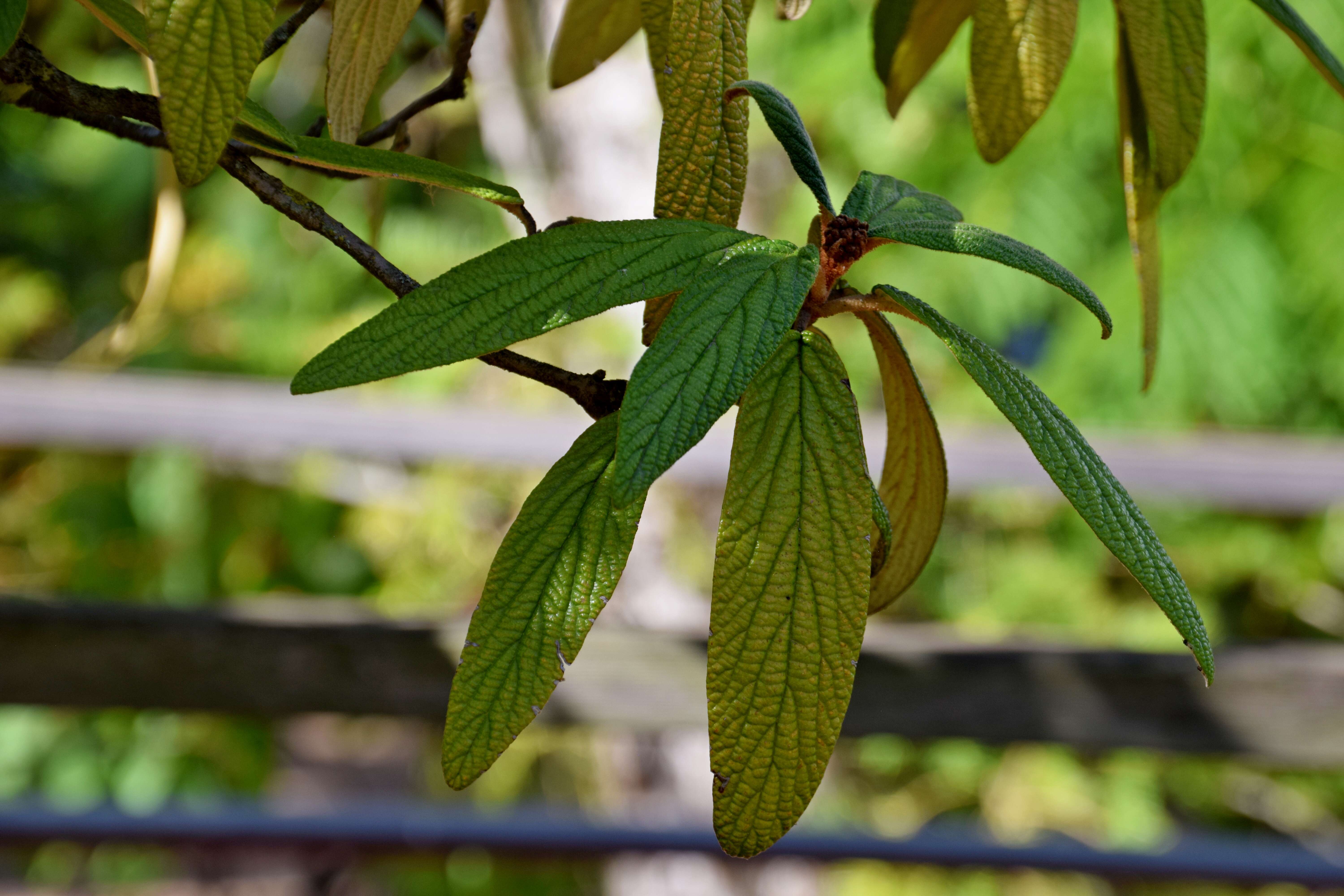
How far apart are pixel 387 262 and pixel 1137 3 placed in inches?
7.8

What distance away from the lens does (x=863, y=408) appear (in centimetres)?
222

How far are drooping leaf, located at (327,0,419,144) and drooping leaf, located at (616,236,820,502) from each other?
0.10 meters

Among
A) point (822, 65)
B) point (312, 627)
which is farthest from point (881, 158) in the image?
point (312, 627)

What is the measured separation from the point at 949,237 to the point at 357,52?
0.14m

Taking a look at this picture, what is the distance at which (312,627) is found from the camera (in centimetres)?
88

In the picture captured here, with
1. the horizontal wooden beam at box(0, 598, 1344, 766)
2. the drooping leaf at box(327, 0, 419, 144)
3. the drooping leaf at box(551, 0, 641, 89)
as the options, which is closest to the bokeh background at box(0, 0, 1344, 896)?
the horizontal wooden beam at box(0, 598, 1344, 766)

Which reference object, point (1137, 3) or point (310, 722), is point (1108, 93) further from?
point (310, 722)

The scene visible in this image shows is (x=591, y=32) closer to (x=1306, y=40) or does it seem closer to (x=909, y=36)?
(x=909, y=36)

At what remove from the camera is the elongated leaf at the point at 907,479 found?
0.82 ft

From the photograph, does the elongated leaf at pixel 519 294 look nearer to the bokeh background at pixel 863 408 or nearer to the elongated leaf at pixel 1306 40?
the elongated leaf at pixel 1306 40

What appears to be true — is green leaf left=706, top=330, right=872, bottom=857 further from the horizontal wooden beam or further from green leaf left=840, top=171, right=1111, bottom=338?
the horizontal wooden beam

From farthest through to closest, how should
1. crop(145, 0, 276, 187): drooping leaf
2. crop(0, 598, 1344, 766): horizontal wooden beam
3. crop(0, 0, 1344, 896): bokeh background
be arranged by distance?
crop(0, 0, 1344, 896): bokeh background → crop(0, 598, 1344, 766): horizontal wooden beam → crop(145, 0, 276, 187): drooping leaf

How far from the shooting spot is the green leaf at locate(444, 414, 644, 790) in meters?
0.20

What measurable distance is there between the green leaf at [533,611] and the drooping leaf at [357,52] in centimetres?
10
